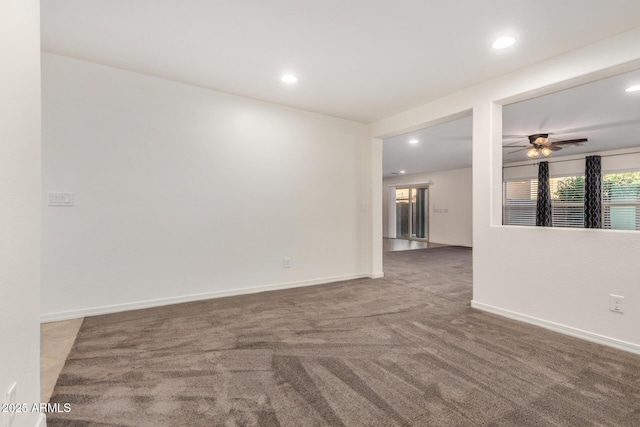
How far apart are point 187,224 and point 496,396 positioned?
3190mm

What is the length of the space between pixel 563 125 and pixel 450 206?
4.81 meters

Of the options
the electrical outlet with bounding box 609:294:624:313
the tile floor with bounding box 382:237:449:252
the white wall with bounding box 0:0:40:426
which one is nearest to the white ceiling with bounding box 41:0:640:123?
the white wall with bounding box 0:0:40:426

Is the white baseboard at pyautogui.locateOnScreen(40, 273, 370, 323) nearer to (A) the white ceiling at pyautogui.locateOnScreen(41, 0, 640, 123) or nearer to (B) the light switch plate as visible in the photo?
(B) the light switch plate

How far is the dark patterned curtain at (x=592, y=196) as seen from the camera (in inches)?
109

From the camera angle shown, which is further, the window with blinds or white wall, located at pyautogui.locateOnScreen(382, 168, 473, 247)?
white wall, located at pyautogui.locateOnScreen(382, 168, 473, 247)

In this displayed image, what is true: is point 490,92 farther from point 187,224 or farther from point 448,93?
point 187,224

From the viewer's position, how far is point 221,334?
2545mm

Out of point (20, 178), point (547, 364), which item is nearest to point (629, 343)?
point (547, 364)

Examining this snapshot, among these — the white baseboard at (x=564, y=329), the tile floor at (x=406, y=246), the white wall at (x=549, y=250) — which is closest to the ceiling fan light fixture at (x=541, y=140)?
the white wall at (x=549, y=250)

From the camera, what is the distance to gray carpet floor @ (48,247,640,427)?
1.55 m

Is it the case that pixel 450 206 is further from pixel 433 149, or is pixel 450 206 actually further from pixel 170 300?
pixel 170 300

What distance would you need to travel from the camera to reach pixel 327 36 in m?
2.45

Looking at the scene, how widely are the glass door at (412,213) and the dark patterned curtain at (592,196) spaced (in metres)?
7.21

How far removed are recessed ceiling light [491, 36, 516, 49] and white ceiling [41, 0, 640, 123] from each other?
0.06 m
